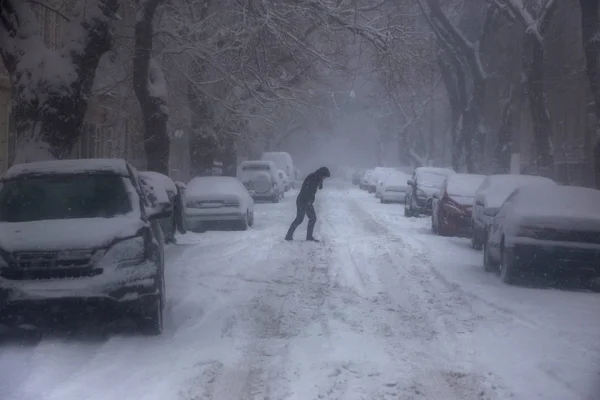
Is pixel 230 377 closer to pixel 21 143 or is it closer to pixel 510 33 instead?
pixel 21 143

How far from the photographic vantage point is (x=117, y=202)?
366 inches

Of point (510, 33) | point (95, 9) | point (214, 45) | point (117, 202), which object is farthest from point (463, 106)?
point (117, 202)

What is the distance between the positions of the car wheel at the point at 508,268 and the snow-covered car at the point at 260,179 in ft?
73.6

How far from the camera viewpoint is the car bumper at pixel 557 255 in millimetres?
11820

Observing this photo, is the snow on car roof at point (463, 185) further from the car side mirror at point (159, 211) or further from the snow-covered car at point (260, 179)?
the snow-covered car at point (260, 179)

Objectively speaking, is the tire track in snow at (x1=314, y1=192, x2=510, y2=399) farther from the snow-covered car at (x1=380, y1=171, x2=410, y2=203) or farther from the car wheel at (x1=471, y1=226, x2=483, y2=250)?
the snow-covered car at (x1=380, y1=171, x2=410, y2=203)

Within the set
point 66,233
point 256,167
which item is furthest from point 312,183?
point 256,167

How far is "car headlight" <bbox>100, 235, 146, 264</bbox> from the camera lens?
27.3ft

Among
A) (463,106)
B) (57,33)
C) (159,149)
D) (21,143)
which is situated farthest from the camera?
(463,106)

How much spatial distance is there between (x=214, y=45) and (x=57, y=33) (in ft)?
30.8

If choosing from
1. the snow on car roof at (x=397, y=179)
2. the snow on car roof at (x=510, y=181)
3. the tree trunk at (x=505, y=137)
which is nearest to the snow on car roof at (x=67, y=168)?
the snow on car roof at (x=510, y=181)

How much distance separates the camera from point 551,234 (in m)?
12.1

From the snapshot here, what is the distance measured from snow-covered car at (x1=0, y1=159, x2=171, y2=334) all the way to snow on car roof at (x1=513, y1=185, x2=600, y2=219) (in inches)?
246

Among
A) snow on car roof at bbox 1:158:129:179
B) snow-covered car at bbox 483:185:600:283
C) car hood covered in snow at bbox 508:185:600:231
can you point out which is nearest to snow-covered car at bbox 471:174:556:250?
car hood covered in snow at bbox 508:185:600:231
